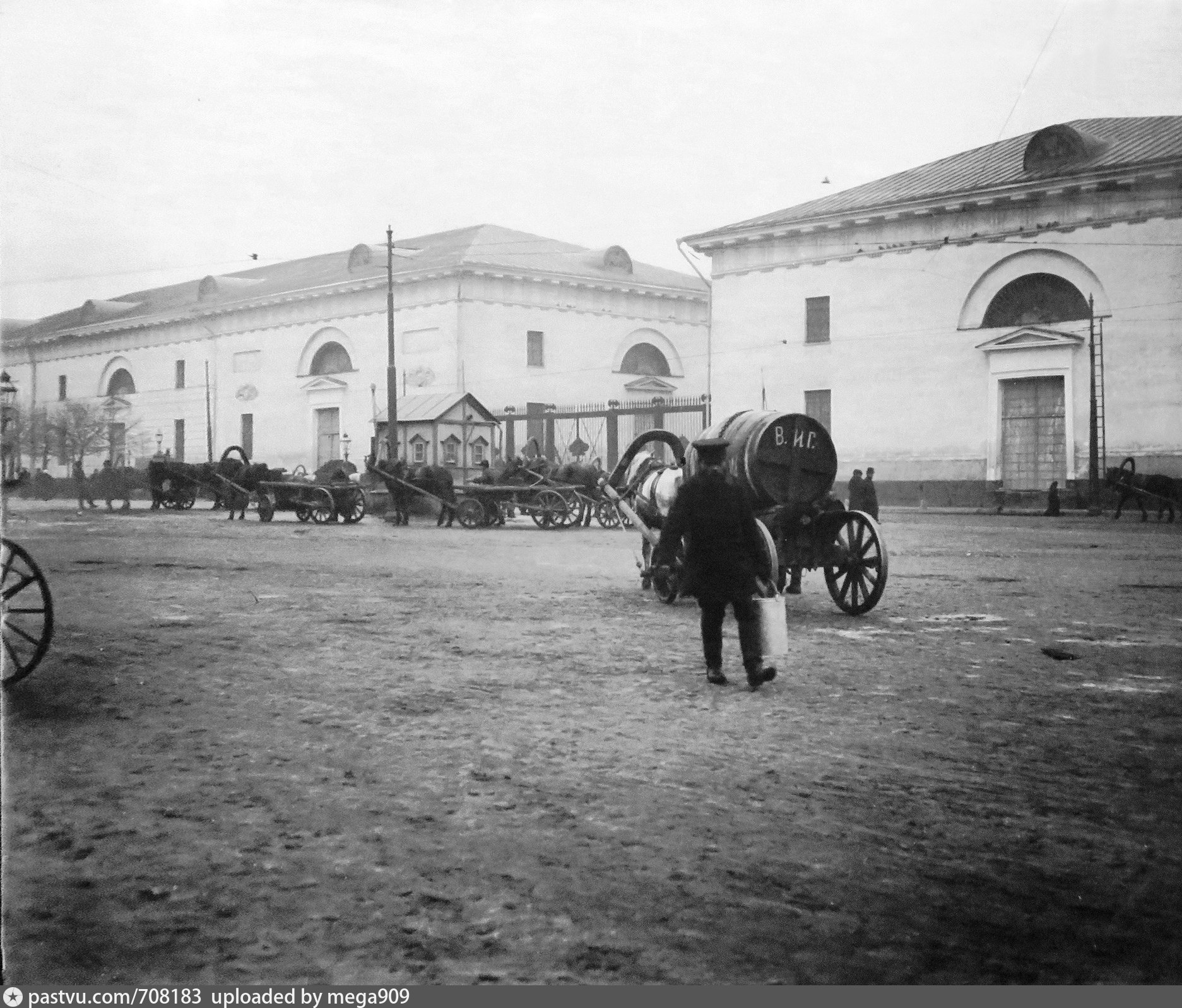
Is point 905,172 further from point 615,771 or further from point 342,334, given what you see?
point 342,334

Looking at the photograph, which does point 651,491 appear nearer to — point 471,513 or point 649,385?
point 471,513

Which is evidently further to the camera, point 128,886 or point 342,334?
point 342,334

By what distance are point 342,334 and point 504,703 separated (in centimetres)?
3515

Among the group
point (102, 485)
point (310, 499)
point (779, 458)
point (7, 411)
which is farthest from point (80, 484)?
point (310, 499)

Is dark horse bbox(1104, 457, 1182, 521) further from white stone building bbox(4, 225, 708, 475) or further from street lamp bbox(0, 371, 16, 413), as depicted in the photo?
white stone building bbox(4, 225, 708, 475)

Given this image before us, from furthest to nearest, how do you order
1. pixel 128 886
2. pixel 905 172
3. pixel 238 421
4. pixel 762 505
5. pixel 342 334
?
pixel 342 334 < pixel 238 421 < pixel 762 505 < pixel 905 172 < pixel 128 886

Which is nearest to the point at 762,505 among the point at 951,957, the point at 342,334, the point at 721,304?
the point at 951,957

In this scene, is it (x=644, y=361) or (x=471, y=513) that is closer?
(x=471, y=513)

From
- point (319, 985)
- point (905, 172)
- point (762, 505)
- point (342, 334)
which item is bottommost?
point (319, 985)

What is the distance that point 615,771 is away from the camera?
482cm

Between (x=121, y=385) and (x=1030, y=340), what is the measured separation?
1096 cm

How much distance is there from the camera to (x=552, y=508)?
23.5m

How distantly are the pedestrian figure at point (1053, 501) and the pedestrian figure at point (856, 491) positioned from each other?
2502mm

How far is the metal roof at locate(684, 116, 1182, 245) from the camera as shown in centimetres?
615
